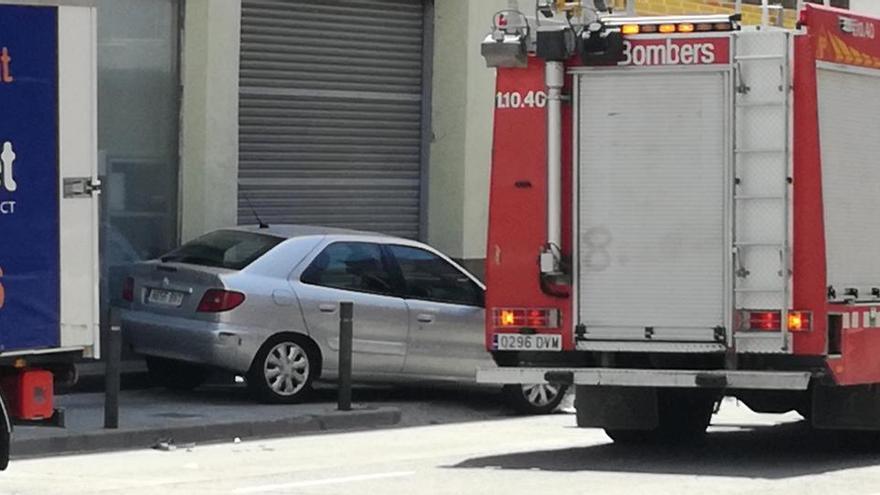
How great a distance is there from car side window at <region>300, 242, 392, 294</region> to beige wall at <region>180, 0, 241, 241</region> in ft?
7.64

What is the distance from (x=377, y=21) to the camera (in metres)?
22.6

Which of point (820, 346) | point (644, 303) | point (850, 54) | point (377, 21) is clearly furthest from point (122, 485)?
point (377, 21)

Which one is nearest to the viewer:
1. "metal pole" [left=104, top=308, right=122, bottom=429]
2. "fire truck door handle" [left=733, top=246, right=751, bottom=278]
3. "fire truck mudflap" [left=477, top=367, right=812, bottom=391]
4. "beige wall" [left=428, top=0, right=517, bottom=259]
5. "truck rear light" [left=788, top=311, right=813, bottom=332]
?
"fire truck mudflap" [left=477, top=367, right=812, bottom=391]

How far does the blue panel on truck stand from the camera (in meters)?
10.3

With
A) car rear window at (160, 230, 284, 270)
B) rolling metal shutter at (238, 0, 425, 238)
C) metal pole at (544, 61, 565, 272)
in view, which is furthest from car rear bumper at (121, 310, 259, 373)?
metal pole at (544, 61, 565, 272)

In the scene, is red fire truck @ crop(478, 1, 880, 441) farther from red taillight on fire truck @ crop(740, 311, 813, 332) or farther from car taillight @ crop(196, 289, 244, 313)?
car taillight @ crop(196, 289, 244, 313)

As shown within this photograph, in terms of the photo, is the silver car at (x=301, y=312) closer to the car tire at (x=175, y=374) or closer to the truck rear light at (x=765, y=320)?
the car tire at (x=175, y=374)

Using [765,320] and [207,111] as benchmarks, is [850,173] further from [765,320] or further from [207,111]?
[207,111]

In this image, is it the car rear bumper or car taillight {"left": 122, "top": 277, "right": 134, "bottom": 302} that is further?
car taillight {"left": 122, "top": 277, "right": 134, "bottom": 302}

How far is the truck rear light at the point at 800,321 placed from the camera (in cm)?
1354

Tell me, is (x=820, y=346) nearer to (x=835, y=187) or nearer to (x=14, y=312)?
(x=835, y=187)

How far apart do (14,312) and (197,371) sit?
880 centimetres

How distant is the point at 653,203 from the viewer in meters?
14.0

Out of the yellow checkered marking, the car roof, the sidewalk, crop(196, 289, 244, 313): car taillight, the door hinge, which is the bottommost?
the sidewalk
